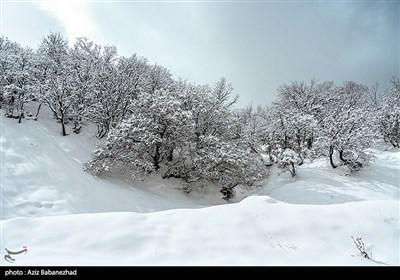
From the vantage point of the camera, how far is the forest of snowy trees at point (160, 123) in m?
17.6

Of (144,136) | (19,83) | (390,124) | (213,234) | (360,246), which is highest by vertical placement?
(390,124)

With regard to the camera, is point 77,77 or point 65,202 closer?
point 65,202

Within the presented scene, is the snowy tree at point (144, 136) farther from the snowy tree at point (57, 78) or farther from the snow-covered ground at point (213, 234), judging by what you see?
the snow-covered ground at point (213, 234)

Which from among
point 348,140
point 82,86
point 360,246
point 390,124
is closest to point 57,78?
point 82,86

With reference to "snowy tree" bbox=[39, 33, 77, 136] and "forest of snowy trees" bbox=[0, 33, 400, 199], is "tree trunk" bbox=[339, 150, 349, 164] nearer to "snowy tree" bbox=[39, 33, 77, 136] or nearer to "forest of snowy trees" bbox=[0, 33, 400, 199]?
"forest of snowy trees" bbox=[0, 33, 400, 199]

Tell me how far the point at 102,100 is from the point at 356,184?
1948cm

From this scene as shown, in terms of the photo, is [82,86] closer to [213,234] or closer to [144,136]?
[144,136]

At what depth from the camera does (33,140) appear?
1623 centimetres

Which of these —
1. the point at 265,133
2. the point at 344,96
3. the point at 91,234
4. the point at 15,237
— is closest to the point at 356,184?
the point at 265,133

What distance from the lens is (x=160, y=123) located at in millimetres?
17875

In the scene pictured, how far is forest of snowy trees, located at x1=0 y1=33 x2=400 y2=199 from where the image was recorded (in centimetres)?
1756

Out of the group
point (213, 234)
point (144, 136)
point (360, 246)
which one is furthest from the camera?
point (144, 136)

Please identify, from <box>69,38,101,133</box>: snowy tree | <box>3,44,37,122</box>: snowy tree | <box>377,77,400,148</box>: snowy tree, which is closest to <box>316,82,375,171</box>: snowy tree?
<box>377,77,400,148</box>: snowy tree
